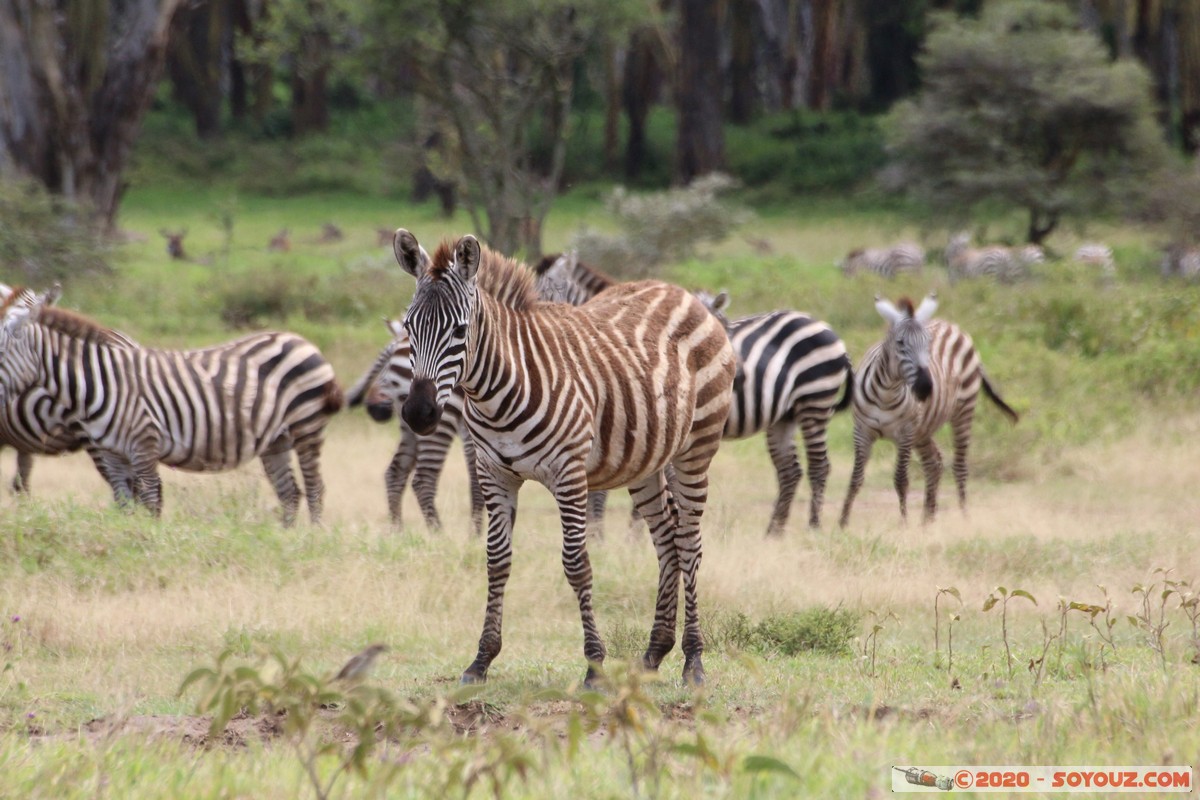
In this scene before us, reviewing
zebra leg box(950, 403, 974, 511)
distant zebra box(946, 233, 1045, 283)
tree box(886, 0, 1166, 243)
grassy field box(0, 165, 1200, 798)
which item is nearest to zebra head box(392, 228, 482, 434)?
grassy field box(0, 165, 1200, 798)

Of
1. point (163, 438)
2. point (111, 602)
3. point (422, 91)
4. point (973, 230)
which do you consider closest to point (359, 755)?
point (111, 602)

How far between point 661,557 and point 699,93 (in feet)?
95.9

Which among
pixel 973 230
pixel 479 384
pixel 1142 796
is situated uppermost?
pixel 479 384

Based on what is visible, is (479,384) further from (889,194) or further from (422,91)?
(889,194)

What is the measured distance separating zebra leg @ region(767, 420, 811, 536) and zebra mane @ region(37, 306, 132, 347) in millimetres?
5214

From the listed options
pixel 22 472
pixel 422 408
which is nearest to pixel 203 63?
pixel 22 472

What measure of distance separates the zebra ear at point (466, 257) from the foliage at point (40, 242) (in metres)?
15.2

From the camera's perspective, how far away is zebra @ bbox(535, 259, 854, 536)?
35.2 feet

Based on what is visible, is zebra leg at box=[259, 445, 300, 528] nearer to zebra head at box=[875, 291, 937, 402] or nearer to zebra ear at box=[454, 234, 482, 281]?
zebra head at box=[875, 291, 937, 402]

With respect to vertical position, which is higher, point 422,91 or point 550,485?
point 422,91

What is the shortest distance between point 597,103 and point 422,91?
2571cm

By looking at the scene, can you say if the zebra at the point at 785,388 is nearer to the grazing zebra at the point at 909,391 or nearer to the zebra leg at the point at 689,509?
the grazing zebra at the point at 909,391

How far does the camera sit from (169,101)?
4838cm

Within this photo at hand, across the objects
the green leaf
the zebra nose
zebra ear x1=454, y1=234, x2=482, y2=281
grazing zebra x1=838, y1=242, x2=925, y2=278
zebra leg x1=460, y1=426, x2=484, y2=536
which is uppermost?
zebra ear x1=454, y1=234, x2=482, y2=281
